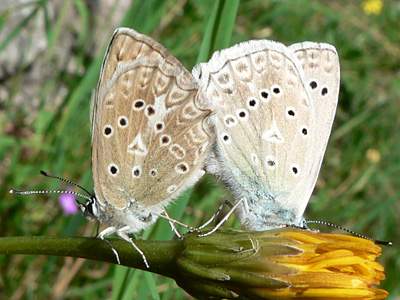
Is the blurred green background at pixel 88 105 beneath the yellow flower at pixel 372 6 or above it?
beneath

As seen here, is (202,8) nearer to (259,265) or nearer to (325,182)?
(325,182)

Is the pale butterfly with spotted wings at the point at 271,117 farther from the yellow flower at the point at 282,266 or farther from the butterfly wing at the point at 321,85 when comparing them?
the yellow flower at the point at 282,266

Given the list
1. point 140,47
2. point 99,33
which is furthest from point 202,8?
point 140,47

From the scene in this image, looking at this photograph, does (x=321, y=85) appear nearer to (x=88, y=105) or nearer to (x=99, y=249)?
(x=99, y=249)

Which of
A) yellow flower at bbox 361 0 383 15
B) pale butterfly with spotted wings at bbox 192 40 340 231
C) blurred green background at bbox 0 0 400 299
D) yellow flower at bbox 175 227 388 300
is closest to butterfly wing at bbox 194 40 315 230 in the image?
pale butterfly with spotted wings at bbox 192 40 340 231

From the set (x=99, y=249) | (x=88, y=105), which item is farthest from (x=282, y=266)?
(x=88, y=105)

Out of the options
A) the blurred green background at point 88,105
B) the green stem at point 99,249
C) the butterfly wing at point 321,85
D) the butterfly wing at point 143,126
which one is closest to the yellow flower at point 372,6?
the blurred green background at point 88,105
